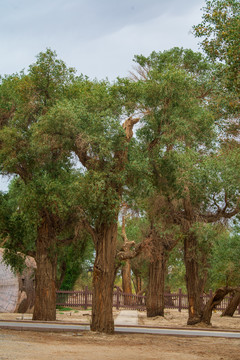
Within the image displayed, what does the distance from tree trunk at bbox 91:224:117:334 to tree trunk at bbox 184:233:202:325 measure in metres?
5.25

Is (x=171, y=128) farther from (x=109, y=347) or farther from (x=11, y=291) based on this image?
(x=11, y=291)

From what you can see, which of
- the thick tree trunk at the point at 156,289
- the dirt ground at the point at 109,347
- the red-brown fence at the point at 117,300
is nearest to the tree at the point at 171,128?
the dirt ground at the point at 109,347

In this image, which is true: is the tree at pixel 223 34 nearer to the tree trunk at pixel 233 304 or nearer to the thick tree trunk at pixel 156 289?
the thick tree trunk at pixel 156 289

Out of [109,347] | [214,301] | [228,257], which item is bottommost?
[109,347]

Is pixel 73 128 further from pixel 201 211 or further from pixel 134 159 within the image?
pixel 201 211

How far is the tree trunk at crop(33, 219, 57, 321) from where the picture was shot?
60.2 ft

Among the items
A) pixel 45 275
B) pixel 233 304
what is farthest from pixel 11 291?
pixel 233 304

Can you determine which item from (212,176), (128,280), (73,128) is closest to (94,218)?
(73,128)

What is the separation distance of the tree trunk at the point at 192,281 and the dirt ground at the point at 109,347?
5.06 m

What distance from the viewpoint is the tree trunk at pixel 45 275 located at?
60.2ft

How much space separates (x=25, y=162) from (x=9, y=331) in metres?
5.77

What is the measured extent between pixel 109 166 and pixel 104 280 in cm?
352

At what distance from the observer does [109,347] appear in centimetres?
1243

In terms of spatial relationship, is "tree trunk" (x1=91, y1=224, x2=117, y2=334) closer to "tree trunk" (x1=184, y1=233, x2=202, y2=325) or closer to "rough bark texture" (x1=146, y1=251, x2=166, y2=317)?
"tree trunk" (x1=184, y1=233, x2=202, y2=325)
